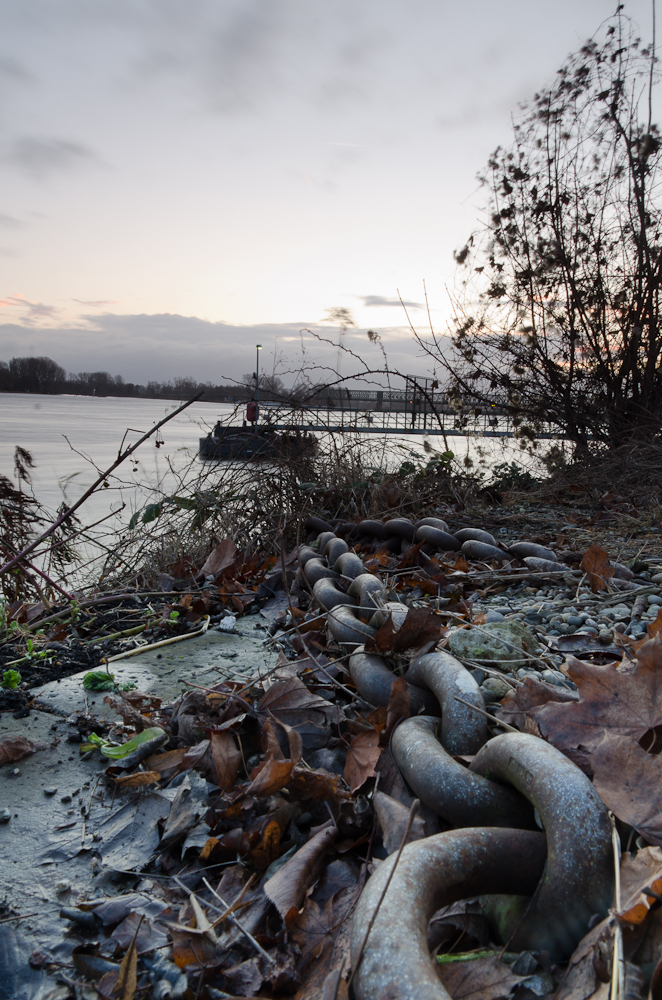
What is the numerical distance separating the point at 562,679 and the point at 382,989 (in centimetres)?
112

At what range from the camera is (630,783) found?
40.7 inches

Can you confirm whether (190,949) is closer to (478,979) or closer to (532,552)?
(478,979)

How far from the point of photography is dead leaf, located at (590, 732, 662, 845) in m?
0.98

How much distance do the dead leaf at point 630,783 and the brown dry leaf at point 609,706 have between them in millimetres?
133

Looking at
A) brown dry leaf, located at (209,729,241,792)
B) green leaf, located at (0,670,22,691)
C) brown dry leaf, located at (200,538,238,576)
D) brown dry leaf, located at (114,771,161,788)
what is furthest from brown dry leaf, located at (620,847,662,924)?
brown dry leaf, located at (200,538,238,576)

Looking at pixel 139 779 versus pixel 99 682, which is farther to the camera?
pixel 99 682

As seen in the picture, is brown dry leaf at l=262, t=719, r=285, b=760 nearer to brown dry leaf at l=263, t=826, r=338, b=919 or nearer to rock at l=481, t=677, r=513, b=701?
brown dry leaf at l=263, t=826, r=338, b=919

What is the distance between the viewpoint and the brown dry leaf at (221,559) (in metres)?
3.73

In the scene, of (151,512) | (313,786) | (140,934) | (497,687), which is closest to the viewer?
(140,934)

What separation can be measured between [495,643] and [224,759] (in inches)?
36.2

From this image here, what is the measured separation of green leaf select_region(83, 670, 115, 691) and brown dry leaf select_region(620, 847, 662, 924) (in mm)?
1882

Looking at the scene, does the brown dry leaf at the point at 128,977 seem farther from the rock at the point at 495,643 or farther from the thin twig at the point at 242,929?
the rock at the point at 495,643

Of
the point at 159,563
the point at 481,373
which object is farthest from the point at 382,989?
the point at 481,373

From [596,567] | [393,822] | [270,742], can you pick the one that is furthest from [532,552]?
[393,822]
